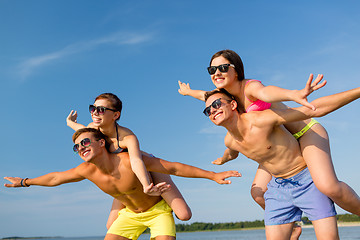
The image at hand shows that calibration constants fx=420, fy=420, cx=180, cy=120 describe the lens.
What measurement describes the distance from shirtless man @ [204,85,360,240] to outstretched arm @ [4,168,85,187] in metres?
2.91

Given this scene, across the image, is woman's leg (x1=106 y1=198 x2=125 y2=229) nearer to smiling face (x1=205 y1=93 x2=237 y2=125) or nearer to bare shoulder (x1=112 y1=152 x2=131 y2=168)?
bare shoulder (x1=112 y1=152 x2=131 y2=168)

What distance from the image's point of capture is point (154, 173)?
7805 millimetres

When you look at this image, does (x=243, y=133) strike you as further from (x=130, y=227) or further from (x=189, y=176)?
(x=130, y=227)

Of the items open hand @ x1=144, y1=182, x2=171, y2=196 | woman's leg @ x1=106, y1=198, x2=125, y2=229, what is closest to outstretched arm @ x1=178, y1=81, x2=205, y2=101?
open hand @ x1=144, y1=182, x2=171, y2=196

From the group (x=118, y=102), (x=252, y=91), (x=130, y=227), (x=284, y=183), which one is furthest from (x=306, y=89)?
(x=130, y=227)

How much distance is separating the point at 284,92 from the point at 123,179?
3.38 metres

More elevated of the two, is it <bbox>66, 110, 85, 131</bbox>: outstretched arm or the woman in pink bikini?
<bbox>66, 110, 85, 131</bbox>: outstretched arm

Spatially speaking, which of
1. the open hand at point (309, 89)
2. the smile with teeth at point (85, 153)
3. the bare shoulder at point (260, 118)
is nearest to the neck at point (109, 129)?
the smile with teeth at point (85, 153)

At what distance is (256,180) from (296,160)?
1.05m

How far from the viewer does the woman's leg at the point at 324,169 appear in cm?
578

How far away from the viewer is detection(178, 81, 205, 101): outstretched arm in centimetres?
732

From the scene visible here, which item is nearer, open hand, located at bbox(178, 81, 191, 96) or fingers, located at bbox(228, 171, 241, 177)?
fingers, located at bbox(228, 171, 241, 177)

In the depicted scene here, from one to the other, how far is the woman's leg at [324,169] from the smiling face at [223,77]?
134 centimetres

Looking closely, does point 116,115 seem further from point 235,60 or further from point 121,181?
point 235,60
